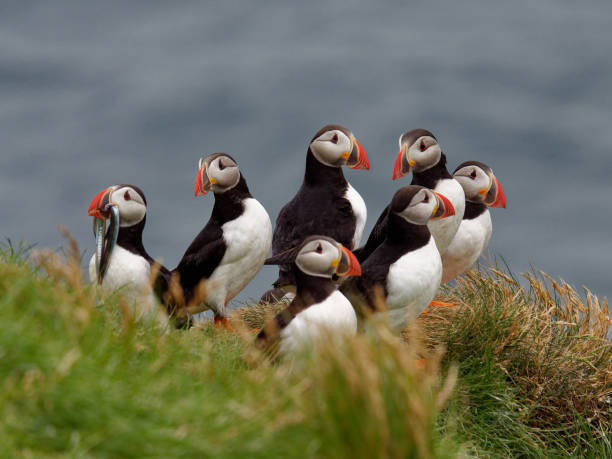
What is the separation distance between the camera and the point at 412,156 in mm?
7395

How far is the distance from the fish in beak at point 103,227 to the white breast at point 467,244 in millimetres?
3460

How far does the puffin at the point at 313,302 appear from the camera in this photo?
5.25 meters

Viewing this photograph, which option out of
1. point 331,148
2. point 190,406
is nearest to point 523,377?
point 331,148

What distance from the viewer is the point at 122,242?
21.7 feet

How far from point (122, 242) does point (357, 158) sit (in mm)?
2250

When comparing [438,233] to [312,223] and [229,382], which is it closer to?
[312,223]

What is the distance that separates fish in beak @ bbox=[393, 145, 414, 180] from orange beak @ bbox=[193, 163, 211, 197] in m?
1.79

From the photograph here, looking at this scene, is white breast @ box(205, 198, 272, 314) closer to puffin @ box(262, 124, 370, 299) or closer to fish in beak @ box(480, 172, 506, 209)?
puffin @ box(262, 124, 370, 299)

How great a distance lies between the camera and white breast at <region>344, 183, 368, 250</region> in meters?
7.46

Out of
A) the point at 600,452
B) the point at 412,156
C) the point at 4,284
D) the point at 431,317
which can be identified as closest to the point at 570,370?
the point at 600,452

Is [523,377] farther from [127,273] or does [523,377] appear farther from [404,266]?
[127,273]

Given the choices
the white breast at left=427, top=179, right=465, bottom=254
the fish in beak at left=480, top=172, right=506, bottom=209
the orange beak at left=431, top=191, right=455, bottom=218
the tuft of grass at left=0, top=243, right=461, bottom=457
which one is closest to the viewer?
the tuft of grass at left=0, top=243, right=461, bottom=457

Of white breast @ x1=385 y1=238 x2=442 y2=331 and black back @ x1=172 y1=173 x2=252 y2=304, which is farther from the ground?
black back @ x1=172 y1=173 x2=252 y2=304

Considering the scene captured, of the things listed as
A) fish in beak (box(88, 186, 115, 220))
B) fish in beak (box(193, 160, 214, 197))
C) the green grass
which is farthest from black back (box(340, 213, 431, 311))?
fish in beak (box(88, 186, 115, 220))
